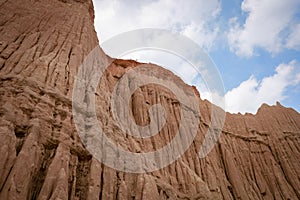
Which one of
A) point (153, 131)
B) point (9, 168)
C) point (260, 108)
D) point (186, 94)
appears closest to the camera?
point (9, 168)

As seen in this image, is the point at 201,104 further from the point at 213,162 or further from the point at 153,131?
the point at 153,131

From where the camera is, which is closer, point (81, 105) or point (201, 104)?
point (81, 105)

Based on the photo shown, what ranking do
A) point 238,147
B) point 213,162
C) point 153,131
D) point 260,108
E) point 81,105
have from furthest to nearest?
point 260,108 < point 238,147 < point 213,162 < point 153,131 < point 81,105

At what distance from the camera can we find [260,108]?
31625mm

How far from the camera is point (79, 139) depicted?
12.3 metres

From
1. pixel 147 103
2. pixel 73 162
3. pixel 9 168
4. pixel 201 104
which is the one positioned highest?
pixel 201 104

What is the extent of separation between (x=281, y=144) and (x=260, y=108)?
6.73 metres

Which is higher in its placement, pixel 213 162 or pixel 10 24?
pixel 10 24

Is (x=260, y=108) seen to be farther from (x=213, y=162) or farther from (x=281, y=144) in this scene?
(x=213, y=162)

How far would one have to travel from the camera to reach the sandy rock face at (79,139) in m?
10.2

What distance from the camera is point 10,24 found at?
635 inches

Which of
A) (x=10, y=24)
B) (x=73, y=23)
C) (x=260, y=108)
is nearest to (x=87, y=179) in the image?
(x=10, y=24)

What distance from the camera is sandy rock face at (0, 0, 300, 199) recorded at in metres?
10.2

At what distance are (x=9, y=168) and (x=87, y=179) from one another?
319 cm
